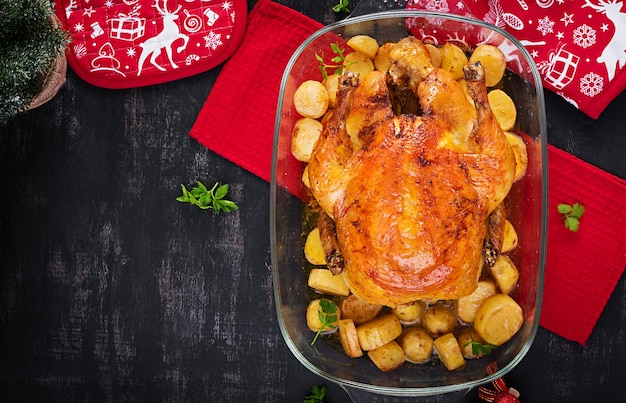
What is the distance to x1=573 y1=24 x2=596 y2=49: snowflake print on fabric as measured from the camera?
70.6 inches

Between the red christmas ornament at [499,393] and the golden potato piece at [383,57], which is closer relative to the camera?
the golden potato piece at [383,57]

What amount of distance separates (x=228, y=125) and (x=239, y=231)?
1.08 feet

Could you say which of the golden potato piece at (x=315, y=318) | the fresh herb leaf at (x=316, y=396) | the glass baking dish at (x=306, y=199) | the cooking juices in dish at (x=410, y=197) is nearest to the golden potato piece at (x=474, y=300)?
the cooking juices in dish at (x=410, y=197)

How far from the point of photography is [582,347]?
1.86 metres

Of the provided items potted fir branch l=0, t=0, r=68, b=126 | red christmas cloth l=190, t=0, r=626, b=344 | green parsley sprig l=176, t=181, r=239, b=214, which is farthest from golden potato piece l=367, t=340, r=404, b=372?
potted fir branch l=0, t=0, r=68, b=126

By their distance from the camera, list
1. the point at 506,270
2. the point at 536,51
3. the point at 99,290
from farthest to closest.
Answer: the point at 99,290 < the point at 536,51 < the point at 506,270

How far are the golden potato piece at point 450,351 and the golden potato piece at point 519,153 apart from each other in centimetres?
47

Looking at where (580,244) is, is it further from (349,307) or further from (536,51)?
(349,307)

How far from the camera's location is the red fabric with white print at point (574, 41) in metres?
1.78

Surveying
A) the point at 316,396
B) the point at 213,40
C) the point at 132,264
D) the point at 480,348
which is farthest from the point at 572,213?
the point at 132,264

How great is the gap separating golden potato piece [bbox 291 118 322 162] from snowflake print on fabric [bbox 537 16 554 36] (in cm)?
73

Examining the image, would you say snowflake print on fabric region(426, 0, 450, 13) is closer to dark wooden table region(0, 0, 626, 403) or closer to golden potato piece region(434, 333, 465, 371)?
dark wooden table region(0, 0, 626, 403)

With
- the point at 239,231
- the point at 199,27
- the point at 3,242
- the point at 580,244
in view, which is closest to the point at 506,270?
the point at 580,244

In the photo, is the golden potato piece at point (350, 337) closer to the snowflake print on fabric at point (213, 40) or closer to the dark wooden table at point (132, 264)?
the dark wooden table at point (132, 264)
